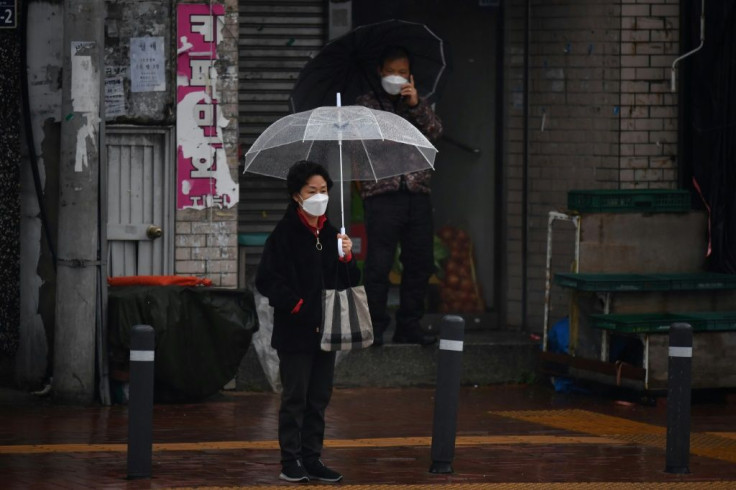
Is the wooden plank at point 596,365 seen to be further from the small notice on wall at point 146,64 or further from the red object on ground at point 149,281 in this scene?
the small notice on wall at point 146,64

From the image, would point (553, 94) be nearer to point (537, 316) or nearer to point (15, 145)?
point (537, 316)

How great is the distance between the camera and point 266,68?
12844mm

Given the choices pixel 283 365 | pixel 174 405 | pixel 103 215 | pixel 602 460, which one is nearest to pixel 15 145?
pixel 103 215

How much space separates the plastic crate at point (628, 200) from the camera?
12297 mm

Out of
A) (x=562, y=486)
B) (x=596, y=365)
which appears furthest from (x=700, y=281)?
(x=562, y=486)

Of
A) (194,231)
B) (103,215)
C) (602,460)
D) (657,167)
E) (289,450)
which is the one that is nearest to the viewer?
(289,450)

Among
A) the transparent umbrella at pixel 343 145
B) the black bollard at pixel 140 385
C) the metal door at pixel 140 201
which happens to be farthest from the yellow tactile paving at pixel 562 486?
the metal door at pixel 140 201

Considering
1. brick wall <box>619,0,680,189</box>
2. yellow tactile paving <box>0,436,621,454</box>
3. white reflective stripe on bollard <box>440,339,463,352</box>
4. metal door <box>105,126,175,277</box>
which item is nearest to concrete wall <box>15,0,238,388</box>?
metal door <box>105,126,175,277</box>

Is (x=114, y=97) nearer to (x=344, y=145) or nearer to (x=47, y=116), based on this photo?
(x=47, y=116)

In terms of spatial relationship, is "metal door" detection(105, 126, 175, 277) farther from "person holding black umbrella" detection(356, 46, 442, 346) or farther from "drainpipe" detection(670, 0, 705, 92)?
"drainpipe" detection(670, 0, 705, 92)

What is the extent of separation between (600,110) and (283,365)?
5577 millimetres

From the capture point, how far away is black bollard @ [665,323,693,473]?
8.87 metres

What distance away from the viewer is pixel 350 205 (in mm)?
13406

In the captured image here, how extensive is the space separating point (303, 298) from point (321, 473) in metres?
0.92
